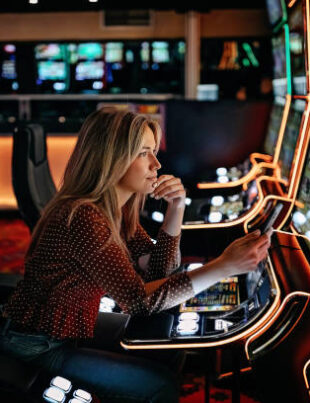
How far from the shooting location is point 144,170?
58.4 inches

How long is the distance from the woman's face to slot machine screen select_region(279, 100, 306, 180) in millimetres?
1222

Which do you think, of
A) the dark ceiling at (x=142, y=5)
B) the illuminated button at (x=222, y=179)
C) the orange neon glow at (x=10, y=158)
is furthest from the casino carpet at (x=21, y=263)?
the dark ceiling at (x=142, y=5)

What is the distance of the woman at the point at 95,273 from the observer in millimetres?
1347

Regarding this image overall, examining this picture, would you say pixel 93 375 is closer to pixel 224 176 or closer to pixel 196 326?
pixel 196 326

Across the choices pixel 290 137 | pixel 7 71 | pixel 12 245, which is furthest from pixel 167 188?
pixel 7 71

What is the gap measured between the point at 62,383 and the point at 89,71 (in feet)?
19.7

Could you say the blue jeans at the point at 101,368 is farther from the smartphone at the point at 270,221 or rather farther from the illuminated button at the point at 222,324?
the smartphone at the point at 270,221

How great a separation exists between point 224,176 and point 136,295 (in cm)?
209

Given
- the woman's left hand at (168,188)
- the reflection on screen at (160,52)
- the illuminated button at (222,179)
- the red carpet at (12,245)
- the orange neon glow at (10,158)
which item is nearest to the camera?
the woman's left hand at (168,188)

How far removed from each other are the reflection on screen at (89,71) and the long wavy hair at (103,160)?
5.62 m

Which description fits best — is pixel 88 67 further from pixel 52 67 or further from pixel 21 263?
pixel 21 263

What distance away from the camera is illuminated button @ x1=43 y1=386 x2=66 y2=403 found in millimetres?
1229

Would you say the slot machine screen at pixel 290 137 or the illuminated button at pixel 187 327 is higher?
the slot machine screen at pixel 290 137

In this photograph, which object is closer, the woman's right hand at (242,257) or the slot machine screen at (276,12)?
the woman's right hand at (242,257)
